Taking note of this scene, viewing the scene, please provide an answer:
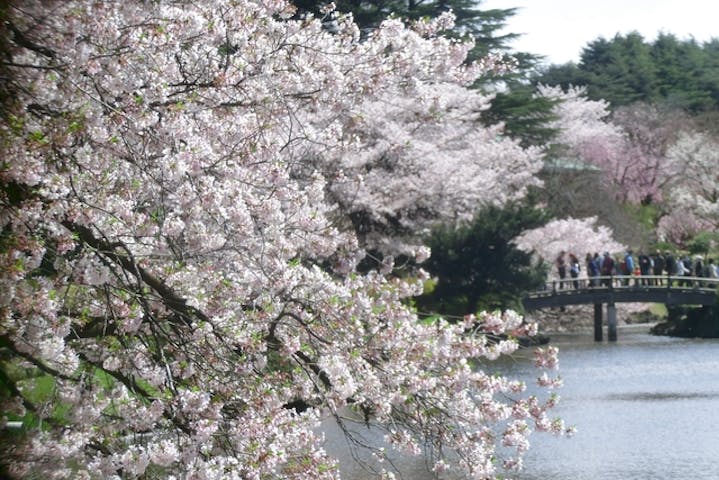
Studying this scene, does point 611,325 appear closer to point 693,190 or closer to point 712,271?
point 712,271

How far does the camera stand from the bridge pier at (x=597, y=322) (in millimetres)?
29672

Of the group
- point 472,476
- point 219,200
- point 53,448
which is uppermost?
point 219,200

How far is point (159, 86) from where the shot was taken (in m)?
5.41

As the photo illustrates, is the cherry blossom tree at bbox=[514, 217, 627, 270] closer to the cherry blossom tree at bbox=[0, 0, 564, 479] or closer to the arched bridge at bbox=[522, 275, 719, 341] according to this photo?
the arched bridge at bbox=[522, 275, 719, 341]

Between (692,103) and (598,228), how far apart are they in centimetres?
1915

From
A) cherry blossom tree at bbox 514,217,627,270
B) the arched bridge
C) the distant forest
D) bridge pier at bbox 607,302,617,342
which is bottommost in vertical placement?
bridge pier at bbox 607,302,617,342

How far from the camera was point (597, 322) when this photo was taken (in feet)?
98.7

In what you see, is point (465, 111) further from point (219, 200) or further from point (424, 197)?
point (219, 200)

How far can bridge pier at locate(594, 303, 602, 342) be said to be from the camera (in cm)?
2967

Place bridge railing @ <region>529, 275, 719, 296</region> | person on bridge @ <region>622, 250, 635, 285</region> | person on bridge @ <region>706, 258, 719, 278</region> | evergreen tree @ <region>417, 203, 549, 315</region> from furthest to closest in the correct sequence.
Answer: person on bridge @ <region>622, 250, 635, 285</region> → person on bridge @ <region>706, 258, 719, 278</region> → bridge railing @ <region>529, 275, 719, 296</region> → evergreen tree @ <region>417, 203, 549, 315</region>

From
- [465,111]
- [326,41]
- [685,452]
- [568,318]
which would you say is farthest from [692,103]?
[326,41]

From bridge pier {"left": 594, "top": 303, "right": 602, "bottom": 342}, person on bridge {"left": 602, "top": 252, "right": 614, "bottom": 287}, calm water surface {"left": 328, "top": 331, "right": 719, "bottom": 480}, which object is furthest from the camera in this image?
person on bridge {"left": 602, "top": 252, "right": 614, "bottom": 287}

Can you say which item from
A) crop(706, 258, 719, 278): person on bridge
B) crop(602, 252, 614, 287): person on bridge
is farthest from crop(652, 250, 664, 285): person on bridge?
crop(602, 252, 614, 287): person on bridge

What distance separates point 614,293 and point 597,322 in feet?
2.81
